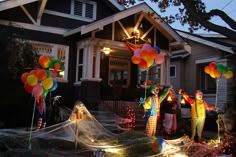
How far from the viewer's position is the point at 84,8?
53.2 ft

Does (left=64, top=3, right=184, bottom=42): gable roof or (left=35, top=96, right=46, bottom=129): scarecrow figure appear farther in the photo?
(left=64, top=3, right=184, bottom=42): gable roof

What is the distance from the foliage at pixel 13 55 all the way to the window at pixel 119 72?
6.62 m

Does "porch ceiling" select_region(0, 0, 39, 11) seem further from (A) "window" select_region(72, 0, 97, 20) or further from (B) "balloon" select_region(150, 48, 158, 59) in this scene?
(B) "balloon" select_region(150, 48, 158, 59)

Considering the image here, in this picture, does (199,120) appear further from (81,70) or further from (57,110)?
(81,70)

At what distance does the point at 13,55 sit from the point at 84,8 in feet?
20.9

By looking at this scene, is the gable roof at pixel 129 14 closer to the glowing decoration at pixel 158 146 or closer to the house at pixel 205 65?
the house at pixel 205 65

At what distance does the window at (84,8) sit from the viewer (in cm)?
1596

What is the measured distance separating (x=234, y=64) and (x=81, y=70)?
8.71 metres

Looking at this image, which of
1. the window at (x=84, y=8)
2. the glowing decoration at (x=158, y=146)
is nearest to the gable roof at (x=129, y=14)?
the window at (x=84, y=8)

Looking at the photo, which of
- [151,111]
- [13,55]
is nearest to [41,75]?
[13,55]

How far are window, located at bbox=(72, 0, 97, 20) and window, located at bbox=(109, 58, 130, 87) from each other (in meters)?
2.67

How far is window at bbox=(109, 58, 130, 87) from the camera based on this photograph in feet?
58.3

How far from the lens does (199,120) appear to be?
11.1m

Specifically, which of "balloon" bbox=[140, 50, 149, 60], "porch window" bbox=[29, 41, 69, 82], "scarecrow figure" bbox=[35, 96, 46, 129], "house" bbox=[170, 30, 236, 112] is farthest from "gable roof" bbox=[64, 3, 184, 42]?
"scarecrow figure" bbox=[35, 96, 46, 129]
